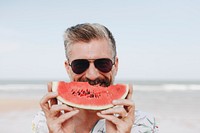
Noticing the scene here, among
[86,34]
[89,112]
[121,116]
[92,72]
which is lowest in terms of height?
[89,112]

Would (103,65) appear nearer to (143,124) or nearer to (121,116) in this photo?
(121,116)

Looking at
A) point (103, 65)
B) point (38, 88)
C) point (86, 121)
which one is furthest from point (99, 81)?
point (38, 88)

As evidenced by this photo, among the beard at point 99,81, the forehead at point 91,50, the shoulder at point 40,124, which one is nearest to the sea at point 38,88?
the shoulder at point 40,124

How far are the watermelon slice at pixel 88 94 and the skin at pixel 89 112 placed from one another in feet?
0.18

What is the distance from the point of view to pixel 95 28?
3.01 metres

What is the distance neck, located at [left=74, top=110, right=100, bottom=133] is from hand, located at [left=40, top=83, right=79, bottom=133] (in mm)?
450

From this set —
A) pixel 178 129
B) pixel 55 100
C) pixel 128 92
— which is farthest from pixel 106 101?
pixel 178 129

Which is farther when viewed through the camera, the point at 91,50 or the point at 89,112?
the point at 89,112

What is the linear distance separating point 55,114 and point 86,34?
81cm

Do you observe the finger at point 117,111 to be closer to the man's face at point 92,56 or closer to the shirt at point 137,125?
the man's face at point 92,56

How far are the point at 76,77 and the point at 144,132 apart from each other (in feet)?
2.64

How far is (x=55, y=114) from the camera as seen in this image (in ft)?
8.07

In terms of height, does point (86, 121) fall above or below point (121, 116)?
below

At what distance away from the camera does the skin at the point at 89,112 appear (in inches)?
Answer: 94.3
